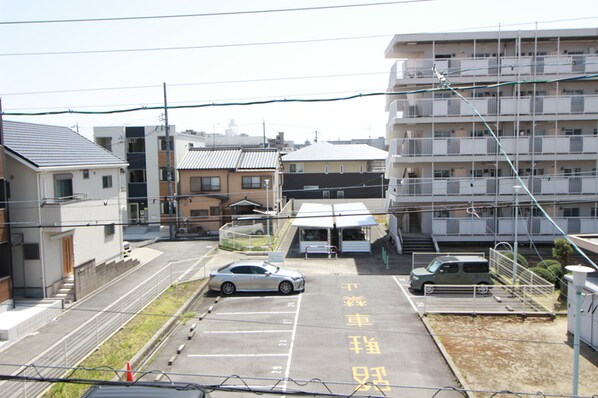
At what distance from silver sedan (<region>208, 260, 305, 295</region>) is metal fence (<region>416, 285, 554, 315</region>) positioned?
16.2 ft

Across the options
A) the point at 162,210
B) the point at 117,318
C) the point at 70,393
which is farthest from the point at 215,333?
the point at 162,210

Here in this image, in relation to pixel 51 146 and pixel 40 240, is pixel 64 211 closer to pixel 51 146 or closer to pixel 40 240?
pixel 40 240

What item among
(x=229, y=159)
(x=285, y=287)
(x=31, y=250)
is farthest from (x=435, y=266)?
(x=229, y=159)

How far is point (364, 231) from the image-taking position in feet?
94.8

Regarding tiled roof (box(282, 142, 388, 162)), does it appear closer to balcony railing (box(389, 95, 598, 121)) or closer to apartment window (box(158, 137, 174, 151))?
apartment window (box(158, 137, 174, 151))

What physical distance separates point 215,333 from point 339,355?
3974mm

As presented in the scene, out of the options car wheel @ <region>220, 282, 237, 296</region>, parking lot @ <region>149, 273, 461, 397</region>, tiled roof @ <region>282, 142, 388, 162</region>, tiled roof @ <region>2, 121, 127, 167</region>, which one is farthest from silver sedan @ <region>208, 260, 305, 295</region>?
tiled roof @ <region>282, 142, 388, 162</region>

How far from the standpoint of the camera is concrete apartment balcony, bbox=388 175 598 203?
26000 mm

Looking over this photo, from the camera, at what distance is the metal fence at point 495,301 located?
16.5 metres

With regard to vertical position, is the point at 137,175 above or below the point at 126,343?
above

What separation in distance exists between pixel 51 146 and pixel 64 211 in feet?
14.0

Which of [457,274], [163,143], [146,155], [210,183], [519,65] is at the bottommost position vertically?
[457,274]

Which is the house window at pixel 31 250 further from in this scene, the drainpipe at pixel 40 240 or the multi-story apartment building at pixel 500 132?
the multi-story apartment building at pixel 500 132

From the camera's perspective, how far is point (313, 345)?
1371 centimetres
